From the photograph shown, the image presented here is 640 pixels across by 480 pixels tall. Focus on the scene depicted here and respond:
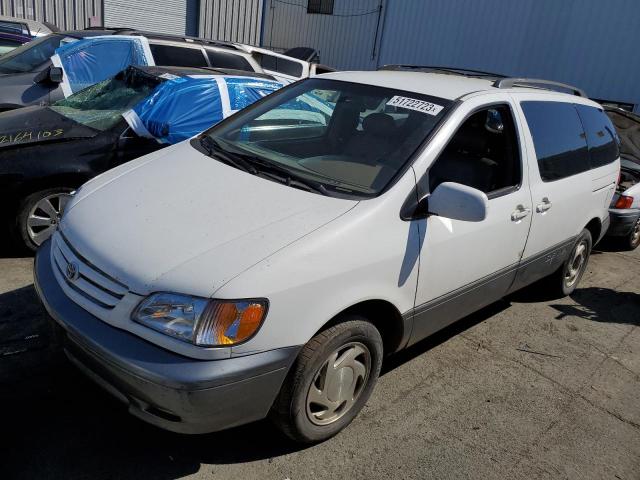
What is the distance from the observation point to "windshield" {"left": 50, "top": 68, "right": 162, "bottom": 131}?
4852 mm

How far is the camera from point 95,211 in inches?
106

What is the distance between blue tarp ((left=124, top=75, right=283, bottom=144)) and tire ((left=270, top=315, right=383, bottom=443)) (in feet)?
9.98

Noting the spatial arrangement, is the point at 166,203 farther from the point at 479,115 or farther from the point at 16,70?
the point at 16,70

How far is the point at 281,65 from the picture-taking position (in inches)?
335

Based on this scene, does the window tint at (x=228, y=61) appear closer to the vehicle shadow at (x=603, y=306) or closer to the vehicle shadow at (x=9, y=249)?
the vehicle shadow at (x=9, y=249)

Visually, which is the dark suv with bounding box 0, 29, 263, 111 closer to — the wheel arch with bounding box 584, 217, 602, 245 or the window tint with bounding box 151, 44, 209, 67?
the window tint with bounding box 151, 44, 209, 67

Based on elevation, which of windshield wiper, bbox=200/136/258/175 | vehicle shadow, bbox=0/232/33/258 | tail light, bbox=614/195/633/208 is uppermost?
windshield wiper, bbox=200/136/258/175

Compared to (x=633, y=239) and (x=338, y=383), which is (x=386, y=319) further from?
(x=633, y=239)

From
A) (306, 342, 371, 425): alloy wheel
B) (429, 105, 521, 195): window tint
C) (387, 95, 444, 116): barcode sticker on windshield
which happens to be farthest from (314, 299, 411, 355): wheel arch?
(387, 95, 444, 116): barcode sticker on windshield

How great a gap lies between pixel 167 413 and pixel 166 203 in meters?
1.02

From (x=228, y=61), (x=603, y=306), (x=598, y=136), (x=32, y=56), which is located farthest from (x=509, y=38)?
(x=32, y=56)

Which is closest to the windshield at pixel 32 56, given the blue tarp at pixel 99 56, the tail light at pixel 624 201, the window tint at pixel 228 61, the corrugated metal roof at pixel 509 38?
the blue tarp at pixel 99 56

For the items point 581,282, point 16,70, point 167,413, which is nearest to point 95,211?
point 167,413

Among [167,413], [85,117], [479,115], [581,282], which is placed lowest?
[581,282]
